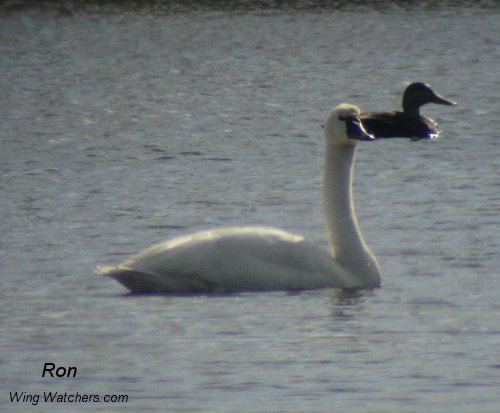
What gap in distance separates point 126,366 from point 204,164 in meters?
8.94

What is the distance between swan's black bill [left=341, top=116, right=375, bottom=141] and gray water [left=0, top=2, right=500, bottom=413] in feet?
2.95

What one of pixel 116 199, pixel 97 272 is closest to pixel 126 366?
pixel 97 272

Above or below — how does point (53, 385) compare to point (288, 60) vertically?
above

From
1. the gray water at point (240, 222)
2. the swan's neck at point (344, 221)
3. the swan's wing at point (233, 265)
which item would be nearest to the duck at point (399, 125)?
the gray water at point (240, 222)

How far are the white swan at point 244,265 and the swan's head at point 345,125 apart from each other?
63cm

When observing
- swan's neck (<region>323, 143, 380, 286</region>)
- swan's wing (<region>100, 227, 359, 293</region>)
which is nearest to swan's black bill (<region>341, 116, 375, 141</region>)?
swan's neck (<region>323, 143, 380, 286</region>)

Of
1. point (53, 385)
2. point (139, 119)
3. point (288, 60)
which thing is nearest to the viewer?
point (53, 385)

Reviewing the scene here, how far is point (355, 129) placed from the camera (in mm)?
10961

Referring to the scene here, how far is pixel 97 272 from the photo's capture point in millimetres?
10297

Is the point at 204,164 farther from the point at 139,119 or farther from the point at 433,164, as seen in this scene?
the point at 139,119

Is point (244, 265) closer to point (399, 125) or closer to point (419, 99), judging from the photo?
point (399, 125)

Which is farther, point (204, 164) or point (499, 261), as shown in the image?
point (204, 164)

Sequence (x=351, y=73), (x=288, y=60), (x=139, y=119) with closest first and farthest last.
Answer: (x=139, y=119) < (x=351, y=73) < (x=288, y=60)

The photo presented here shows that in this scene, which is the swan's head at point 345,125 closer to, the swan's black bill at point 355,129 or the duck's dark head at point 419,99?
the swan's black bill at point 355,129
